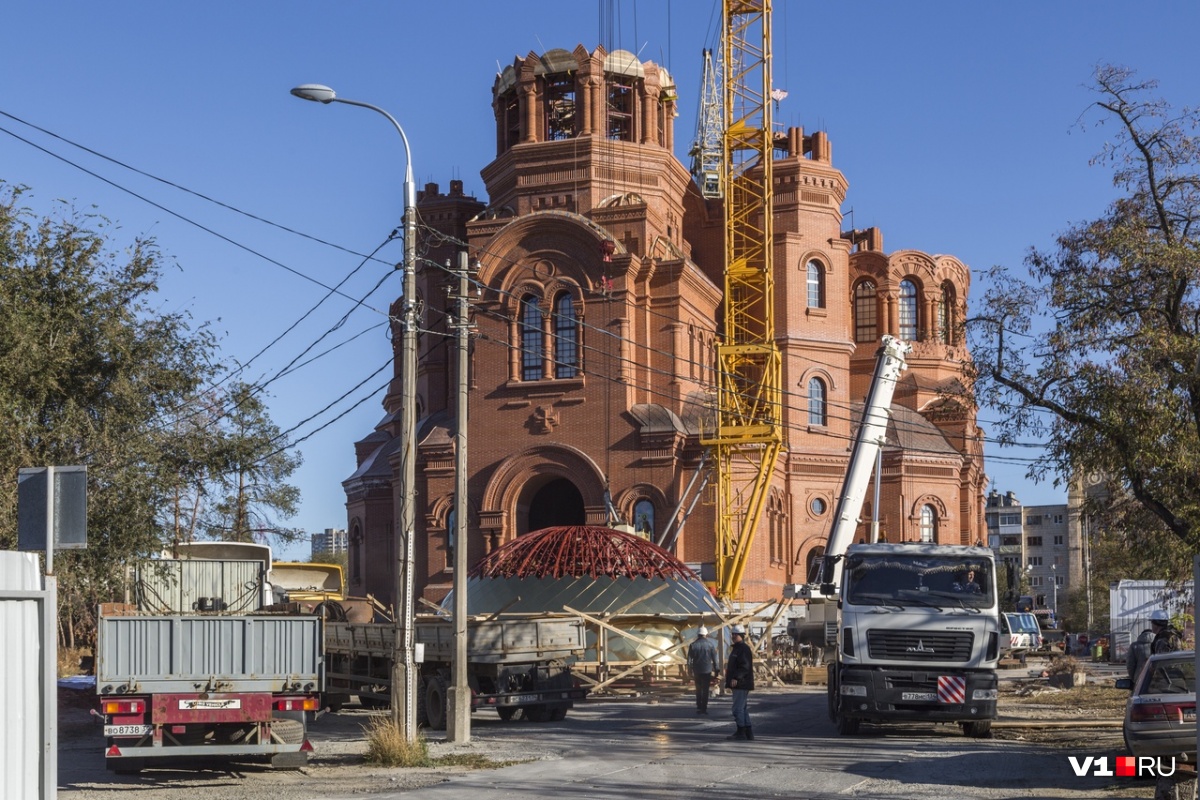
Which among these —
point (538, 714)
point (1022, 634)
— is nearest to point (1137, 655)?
point (538, 714)

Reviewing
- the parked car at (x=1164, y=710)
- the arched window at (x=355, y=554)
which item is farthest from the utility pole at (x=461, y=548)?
the arched window at (x=355, y=554)

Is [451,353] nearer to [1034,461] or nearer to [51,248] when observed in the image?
[51,248]

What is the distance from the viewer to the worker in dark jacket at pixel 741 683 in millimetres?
20938

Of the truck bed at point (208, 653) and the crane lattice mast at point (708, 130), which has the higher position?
the crane lattice mast at point (708, 130)

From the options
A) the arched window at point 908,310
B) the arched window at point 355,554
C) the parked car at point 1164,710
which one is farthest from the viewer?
the arched window at point 908,310

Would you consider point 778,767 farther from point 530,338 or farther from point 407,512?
point 530,338

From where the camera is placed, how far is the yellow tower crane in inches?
1727

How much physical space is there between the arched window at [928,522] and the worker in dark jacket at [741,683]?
33.2m

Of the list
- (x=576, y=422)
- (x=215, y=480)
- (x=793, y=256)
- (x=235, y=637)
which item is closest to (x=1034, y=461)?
(x=235, y=637)

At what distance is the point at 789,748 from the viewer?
19.8m

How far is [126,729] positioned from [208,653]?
1.20m

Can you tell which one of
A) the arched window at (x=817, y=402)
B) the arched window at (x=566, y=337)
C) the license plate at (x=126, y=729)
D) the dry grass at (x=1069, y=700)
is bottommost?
the dry grass at (x=1069, y=700)

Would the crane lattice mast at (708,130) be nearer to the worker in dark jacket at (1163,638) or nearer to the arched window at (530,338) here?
the arched window at (530,338)

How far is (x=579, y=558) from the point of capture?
34.1 metres
